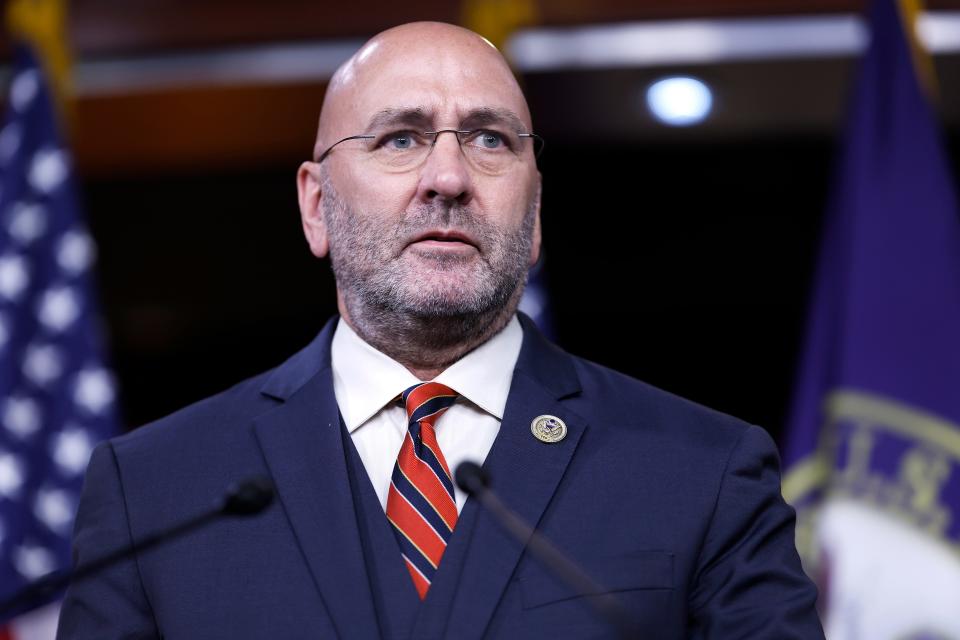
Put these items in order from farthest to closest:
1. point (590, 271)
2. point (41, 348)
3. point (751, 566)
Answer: point (590, 271) < point (41, 348) < point (751, 566)

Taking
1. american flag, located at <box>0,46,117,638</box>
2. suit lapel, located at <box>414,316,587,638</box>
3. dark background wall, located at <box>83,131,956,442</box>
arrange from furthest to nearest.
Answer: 1. dark background wall, located at <box>83,131,956,442</box>
2. american flag, located at <box>0,46,117,638</box>
3. suit lapel, located at <box>414,316,587,638</box>

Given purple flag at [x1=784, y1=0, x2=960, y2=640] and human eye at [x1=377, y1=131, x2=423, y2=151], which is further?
purple flag at [x1=784, y1=0, x2=960, y2=640]

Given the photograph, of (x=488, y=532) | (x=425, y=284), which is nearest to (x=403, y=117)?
(x=425, y=284)

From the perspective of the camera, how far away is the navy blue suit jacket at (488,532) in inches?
56.7

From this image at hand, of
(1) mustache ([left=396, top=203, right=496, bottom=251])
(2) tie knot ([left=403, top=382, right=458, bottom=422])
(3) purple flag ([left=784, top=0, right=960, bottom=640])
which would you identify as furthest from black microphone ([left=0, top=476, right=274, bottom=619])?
(3) purple flag ([left=784, top=0, right=960, bottom=640])

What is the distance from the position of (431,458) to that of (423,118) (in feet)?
1.62

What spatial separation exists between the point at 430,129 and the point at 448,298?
0.25 meters

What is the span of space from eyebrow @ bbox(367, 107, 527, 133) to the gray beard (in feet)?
0.44

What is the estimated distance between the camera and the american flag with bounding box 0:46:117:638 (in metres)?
3.01

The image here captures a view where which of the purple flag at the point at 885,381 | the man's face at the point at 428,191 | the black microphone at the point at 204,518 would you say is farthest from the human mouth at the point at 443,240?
the purple flag at the point at 885,381

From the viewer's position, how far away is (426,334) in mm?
1756

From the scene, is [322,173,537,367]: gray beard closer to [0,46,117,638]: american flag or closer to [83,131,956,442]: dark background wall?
Answer: [0,46,117,638]: american flag

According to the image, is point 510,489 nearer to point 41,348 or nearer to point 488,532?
point 488,532

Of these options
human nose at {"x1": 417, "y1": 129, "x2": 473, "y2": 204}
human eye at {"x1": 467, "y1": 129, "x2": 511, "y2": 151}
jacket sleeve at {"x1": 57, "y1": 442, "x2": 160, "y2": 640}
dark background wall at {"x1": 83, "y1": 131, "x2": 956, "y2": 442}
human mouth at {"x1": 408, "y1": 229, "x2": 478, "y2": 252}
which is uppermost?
human eye at {"x1": 467, "y1": 129, "x2": 511, "y2": 151}
